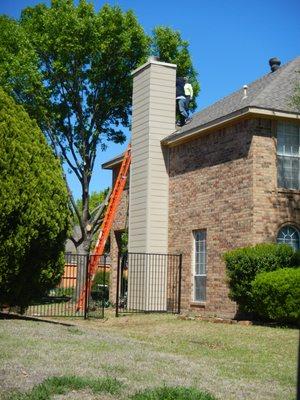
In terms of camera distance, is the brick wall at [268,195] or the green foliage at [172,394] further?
the brick wall at [268,195]

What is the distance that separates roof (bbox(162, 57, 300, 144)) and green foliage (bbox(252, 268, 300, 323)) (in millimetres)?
5092

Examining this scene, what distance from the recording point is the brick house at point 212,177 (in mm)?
17688

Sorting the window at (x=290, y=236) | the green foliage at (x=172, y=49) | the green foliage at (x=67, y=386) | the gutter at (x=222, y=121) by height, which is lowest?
the green foliage at (x=67, y=386)

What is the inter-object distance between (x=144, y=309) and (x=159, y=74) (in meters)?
8.60

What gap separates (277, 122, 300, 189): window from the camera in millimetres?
18094

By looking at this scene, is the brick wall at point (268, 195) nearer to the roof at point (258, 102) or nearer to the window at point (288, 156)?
the window at point (288, 156)

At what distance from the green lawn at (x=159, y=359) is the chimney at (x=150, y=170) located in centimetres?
639

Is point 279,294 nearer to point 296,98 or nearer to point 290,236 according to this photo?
point 290,236

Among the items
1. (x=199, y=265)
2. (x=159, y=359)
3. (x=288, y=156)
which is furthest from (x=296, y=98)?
(x=159, y=359)

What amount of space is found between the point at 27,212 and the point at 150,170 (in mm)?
7679

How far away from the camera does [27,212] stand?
14.7 meters

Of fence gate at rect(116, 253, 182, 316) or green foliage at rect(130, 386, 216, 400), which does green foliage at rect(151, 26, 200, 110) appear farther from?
green foliage at rect(130, 386, 216, 400)

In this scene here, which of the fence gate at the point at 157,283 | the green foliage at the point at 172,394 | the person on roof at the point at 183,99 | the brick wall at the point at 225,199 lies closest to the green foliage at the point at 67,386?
the green foliage at the point at 172,394

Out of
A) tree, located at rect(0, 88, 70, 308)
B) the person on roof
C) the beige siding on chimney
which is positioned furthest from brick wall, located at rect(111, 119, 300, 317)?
tree, located at rect(0, 88, 70, 308)
